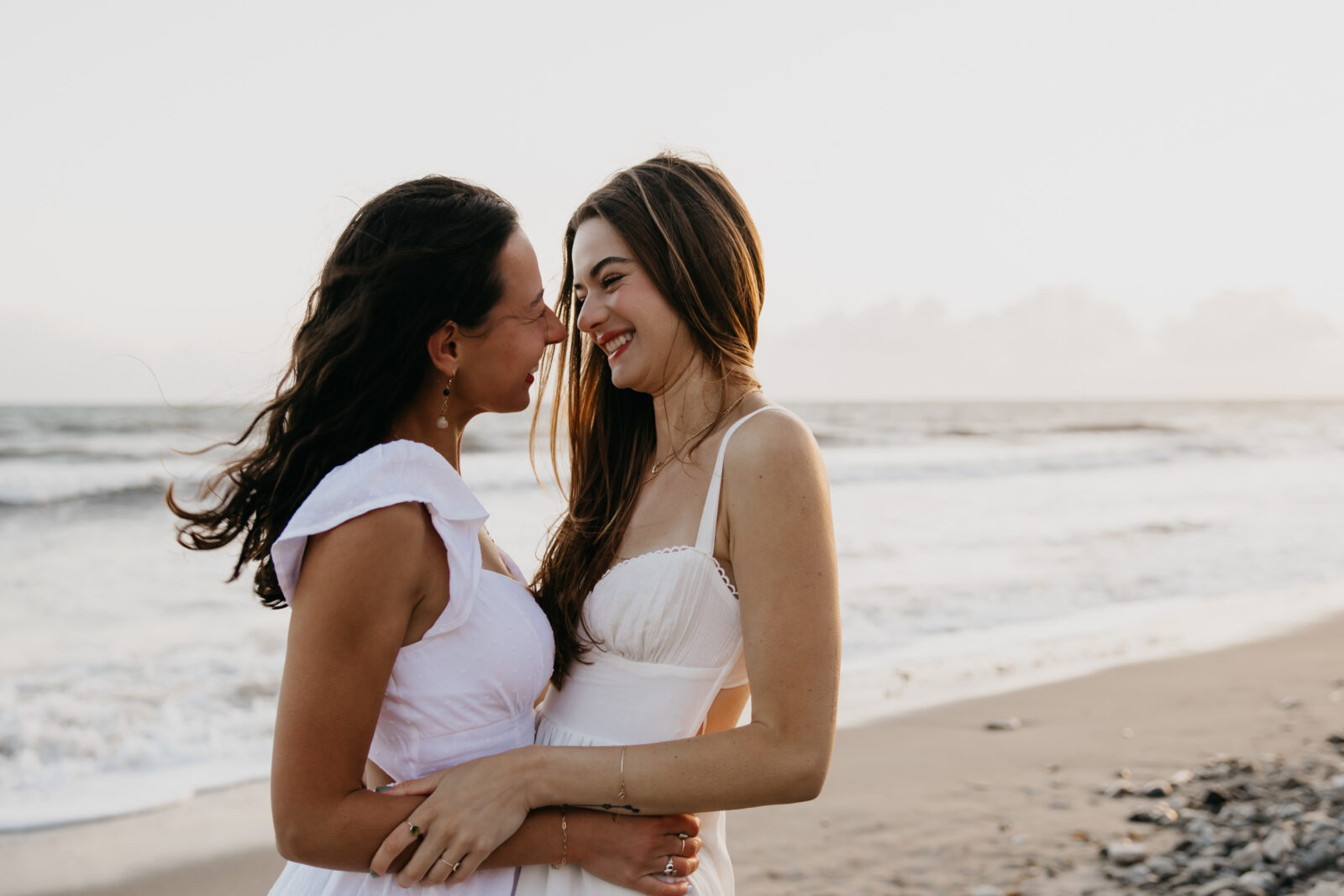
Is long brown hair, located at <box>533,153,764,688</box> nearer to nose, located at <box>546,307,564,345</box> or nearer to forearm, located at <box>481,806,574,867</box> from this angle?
nose, located at <box>546,307,564,345</box>

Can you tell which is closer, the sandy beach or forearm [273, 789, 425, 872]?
forearm [273, 789, 425, 872]

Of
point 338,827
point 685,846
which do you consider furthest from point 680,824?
point 338,827

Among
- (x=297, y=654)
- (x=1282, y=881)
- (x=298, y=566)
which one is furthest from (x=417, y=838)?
(x=1282, y=881)

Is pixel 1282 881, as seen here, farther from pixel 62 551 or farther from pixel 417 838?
pixel 62 551

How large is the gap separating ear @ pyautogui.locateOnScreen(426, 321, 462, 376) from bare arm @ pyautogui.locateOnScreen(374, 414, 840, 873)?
2.43 ft

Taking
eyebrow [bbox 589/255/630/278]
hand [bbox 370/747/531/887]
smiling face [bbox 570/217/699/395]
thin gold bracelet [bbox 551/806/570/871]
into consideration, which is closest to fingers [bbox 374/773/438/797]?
hand [bbox 370/747/531/887]

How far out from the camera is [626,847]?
7.07 feet

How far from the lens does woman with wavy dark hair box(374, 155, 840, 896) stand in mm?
2113

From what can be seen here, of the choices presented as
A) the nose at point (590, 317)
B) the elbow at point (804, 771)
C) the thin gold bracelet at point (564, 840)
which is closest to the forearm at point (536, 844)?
the thin gold bracelet at point (564, 840)

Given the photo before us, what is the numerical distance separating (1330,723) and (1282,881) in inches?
118

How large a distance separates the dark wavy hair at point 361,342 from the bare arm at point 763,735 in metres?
0.65

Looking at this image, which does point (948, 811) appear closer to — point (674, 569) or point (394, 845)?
point (674, 569)

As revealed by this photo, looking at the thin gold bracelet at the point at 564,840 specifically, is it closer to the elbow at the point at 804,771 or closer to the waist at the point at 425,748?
the waist at the point at 425,748

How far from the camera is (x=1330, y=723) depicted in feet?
21.6
